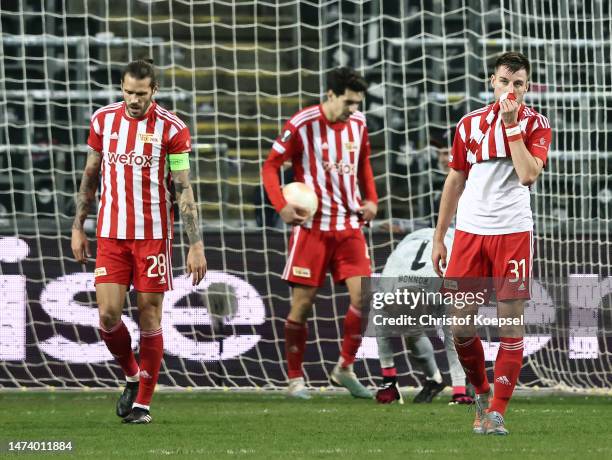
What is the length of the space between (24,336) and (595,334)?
3868 millimetres

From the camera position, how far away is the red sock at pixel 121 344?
6.48 m

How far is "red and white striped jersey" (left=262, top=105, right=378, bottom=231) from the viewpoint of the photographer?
823 centimetres

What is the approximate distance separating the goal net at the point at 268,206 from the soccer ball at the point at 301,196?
0.95 meters

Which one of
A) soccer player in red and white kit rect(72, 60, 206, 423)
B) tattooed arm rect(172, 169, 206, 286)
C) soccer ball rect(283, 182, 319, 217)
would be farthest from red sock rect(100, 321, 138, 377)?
soccer ball rect(283, 182, 319, 217)

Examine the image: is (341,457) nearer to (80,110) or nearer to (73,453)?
(73,453)

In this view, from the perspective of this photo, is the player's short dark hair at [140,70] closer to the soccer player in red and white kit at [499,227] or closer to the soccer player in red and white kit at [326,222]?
the soccer player in red and white kit at [499,227]

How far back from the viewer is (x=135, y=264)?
646cm

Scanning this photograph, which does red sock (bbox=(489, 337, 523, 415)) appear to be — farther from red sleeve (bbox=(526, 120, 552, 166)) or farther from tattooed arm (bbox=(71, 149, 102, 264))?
tattooed arm (bbox=(71, 149, 102, 264))

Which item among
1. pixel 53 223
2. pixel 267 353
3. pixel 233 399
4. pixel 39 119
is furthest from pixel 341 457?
pixel 39 119

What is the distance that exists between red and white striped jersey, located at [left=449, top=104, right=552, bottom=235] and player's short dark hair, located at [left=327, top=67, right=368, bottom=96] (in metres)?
2.45

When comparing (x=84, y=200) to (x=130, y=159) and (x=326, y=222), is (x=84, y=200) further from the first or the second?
(x=326, y=222)

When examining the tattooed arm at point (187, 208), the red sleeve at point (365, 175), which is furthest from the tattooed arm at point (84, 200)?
the red sleeve at point (365, 175)

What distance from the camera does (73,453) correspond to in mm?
5090

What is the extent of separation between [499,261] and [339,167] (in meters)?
2.90
